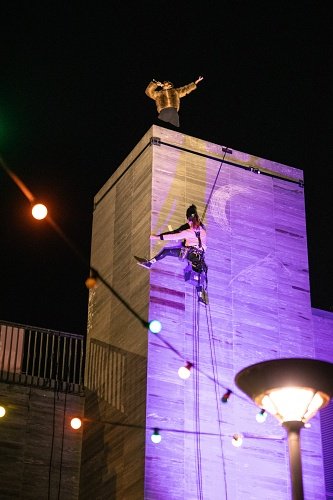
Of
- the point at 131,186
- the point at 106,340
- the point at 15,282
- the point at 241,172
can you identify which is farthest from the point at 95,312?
the point at 15,282

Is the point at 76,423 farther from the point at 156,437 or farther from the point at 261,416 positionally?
the point at 261,416

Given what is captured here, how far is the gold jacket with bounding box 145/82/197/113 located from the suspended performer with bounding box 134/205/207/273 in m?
2.04

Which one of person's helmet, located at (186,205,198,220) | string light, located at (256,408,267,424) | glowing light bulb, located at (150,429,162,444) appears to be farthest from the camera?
person's helmet, located at (186,205,198,220)

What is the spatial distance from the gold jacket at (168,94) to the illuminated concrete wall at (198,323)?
1.65 ft

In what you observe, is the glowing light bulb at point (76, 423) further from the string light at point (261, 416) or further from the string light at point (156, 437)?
the string light at point (261, 416)

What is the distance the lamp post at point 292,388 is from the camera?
7.04 m

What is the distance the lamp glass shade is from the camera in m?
7.15

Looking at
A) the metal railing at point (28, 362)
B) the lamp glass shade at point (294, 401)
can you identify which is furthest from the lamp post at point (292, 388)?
the metal railing at point (28, 362)

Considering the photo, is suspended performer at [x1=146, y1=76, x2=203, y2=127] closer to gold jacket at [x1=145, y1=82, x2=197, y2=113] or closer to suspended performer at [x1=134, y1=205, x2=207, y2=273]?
gold jacket at [x1=145, y1=82, x2=197, y2=113]

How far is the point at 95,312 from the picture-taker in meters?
14.3

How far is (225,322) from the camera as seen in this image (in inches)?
512

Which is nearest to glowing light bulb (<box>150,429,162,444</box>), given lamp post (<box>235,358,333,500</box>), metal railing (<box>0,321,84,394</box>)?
metal railing (<box>0,321,84,394</box>)

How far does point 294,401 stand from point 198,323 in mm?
5607

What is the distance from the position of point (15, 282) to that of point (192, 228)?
21.7ft
